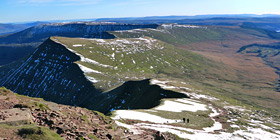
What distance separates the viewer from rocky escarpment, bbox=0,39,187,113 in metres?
85.2

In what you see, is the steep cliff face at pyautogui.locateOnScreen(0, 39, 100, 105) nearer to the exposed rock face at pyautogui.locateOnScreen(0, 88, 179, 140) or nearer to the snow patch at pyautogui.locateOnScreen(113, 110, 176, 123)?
the snow patch at pyautogui.locateOnScreen(113, 110, 176, 123)

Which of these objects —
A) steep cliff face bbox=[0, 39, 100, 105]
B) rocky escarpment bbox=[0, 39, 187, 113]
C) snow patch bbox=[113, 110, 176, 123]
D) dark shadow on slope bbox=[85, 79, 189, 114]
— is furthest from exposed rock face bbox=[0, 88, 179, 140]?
steep cliff face bbox=[0, 39, 100, 105]

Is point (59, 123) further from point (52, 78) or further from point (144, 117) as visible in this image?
point (52, 78)

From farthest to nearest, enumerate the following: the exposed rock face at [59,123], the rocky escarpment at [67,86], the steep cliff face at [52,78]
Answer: the steep cliff face at [52,78]
the rocky escarpment at [67,86]
the exposed rock face at [59,123]

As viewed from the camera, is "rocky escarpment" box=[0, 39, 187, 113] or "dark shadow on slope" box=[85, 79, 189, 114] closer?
"dark shadow on slope" box=[85, 79, 189, 114]

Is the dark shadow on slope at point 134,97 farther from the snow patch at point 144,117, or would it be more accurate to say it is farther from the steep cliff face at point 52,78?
the snow patch at point 144,117

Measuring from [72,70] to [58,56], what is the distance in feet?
120

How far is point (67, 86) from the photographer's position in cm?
13788

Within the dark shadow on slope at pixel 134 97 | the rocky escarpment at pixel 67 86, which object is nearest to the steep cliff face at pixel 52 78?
the rocky escarpment at pixel 67 86

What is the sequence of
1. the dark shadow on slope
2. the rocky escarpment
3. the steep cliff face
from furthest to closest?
1. the steep cliff face
2. the rocky escarpment
3. the dark shadow on slope

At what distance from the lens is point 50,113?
24.6 m

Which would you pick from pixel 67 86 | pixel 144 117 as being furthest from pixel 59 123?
pixel 67 86

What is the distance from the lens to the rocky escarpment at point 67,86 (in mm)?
85188

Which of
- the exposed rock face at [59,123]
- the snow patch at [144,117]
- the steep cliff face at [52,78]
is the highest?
the exposed rock face at [59,123]
